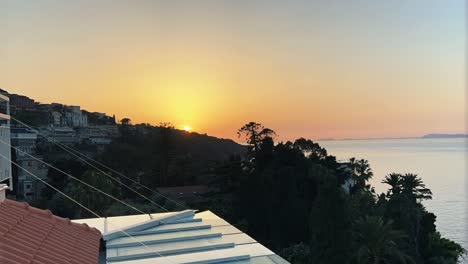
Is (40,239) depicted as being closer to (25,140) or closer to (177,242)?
(177,242)

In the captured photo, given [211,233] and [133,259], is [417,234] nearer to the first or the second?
[211,233]

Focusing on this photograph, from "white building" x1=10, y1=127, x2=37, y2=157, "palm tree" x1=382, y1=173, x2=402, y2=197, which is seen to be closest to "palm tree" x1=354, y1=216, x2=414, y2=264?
"palm tree" x1=382, y1=173, x2=402, y2=197

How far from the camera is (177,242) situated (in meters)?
10.3

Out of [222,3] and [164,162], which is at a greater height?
[222,3]

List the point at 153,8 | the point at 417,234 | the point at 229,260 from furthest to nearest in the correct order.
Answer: the point at 417,234, the point at 153,8, the point at 229,260

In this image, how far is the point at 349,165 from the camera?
→ 56.9 metres

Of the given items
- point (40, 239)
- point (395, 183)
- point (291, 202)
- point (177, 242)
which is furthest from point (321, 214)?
point (40, 239)

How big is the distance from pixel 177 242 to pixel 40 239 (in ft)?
19.3

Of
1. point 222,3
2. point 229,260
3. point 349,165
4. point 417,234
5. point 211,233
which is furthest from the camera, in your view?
point 349,165

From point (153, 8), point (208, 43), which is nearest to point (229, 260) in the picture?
point (153, 8)

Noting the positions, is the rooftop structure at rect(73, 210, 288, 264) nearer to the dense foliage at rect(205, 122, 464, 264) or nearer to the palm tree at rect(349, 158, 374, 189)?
the dense foliage at rect(205, 122, 464, 264)

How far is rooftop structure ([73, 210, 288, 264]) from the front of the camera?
352 inches

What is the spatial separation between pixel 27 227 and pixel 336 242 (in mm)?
19914

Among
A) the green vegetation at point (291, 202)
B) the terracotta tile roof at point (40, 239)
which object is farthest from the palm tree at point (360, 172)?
the terracotta tile roof at point (40, 239)
